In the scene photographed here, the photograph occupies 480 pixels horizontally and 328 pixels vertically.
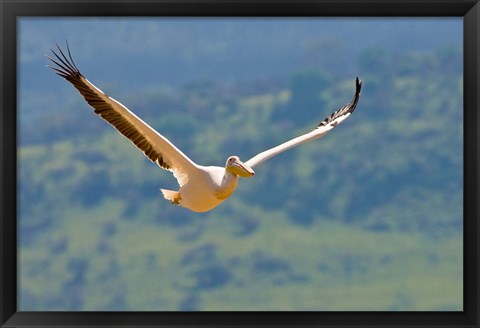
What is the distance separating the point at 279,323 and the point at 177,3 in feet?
4.51

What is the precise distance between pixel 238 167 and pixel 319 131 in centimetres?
92

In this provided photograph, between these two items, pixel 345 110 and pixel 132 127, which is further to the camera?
pixel 345 110

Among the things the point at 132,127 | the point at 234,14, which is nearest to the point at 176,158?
the point at 132,127

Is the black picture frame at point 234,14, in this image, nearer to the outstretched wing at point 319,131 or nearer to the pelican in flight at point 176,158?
the pelican in flight at point 176,158

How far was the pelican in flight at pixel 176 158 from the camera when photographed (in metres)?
4.30

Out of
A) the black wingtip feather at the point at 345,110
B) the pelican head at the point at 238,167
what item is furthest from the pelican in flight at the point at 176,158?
the black wingtip feather at the point at 345,110

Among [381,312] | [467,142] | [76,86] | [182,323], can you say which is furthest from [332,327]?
[76,86]

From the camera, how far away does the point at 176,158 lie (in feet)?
14.8

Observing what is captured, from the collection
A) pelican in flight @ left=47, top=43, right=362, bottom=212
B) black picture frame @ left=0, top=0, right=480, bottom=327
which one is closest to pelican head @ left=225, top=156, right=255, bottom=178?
pelican in flight @ left=47, top=43, right=362, bottom=212

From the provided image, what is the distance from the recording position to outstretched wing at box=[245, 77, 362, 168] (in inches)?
181

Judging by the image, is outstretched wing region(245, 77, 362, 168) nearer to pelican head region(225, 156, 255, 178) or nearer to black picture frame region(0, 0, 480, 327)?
pelican head region(225, 156, 255, 178)

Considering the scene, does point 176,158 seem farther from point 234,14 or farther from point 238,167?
point 234,14

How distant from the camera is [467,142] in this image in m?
3.35

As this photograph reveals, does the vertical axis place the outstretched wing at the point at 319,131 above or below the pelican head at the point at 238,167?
above
